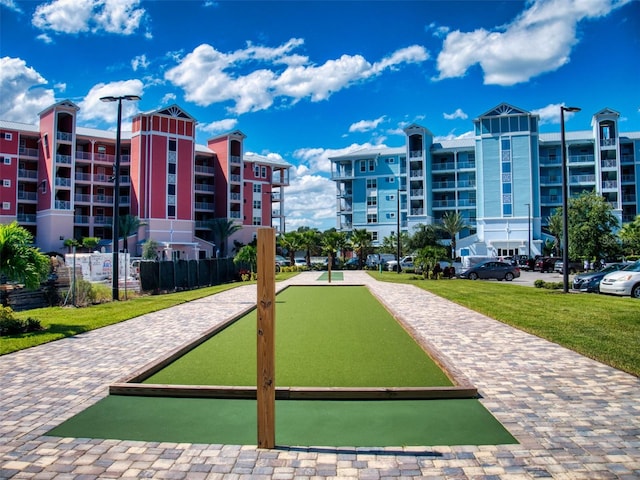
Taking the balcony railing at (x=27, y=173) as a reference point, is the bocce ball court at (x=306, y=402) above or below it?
below

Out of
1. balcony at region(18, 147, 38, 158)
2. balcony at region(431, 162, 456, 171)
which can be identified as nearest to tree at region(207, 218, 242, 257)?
balcony at region(18, 147, 38, 158)

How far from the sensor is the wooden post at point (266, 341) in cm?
430

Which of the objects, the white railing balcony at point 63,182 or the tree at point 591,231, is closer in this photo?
the tree at point 591,231

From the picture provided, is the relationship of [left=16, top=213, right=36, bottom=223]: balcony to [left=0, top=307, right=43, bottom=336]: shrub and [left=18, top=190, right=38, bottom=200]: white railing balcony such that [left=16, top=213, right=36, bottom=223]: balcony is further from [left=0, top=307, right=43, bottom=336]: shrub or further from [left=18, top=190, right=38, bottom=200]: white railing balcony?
[left=0, top=307, right=43, bottom=336]: shrub

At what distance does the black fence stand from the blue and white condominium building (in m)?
27.3

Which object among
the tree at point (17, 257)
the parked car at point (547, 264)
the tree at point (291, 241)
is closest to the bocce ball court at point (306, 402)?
the tree at point (17, 257)

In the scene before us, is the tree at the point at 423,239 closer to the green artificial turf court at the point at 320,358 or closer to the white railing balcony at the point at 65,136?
the white railing balcony at the point at 65,136

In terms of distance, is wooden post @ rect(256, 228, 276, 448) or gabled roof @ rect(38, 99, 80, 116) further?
gabled roof @ rect(38, 99, 80, 116)

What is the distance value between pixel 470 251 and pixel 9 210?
49.0 meters

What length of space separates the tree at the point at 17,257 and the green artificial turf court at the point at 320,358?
4274mm

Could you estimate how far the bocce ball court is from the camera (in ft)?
15.3

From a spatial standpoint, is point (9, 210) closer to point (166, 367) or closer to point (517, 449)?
point (166, 367)

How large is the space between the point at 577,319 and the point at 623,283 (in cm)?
826

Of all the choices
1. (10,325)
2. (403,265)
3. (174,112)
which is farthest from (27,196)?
(10,325)
